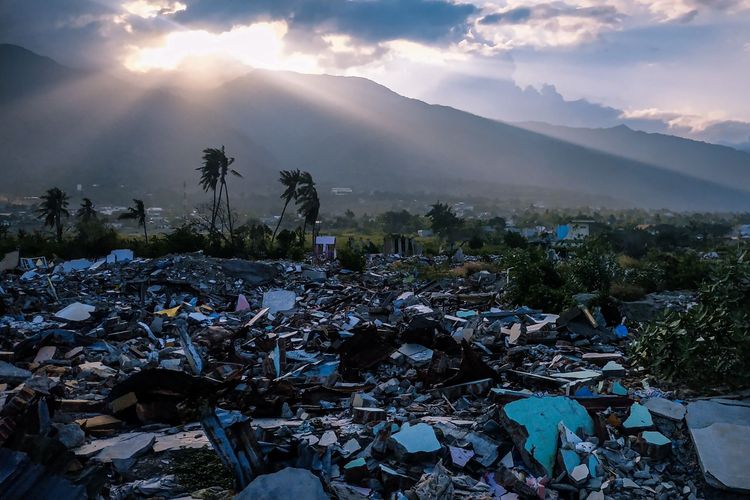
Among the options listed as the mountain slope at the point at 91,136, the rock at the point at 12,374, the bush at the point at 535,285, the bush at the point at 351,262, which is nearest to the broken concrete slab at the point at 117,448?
the rock at the point at 12,374

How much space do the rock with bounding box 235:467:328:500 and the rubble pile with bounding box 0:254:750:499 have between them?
15mm

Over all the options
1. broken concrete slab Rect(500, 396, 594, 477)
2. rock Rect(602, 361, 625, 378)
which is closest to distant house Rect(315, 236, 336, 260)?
rock Rect(602, 361, 625, 378)

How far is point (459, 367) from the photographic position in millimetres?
6816

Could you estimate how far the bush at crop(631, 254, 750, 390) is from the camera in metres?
5.77

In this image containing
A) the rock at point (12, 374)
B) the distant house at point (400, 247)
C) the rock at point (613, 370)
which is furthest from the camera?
the distant house at point (400, 247)

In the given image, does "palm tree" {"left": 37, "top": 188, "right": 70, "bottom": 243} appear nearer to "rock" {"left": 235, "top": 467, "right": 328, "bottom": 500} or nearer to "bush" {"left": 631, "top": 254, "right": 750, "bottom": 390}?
"rock" {"left": 235, "top": 467, "right": 328, "bottom": 500}

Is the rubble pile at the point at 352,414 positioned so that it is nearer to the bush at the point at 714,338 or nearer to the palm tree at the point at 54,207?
the bush at the point at 714,338

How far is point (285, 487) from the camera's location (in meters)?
3.73

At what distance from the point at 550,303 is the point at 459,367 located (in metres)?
5.21

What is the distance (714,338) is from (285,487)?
518 centimetres

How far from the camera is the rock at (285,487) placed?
12.1 ft

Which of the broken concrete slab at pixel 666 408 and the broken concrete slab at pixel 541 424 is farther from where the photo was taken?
the broken concrete slab at pixel 666 408

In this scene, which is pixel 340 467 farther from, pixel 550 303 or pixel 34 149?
pixel 34 149

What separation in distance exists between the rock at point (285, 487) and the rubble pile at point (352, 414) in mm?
15
